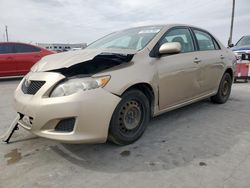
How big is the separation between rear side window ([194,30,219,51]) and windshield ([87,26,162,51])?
101 cm

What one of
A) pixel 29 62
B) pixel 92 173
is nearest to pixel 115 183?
pixel 92 173

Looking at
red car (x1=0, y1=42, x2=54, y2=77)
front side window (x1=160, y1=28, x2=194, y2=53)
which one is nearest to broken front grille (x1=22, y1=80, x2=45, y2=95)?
front side window (x1=160, y1=28, x2=194, y2=53)

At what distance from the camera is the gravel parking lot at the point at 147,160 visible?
2309 millimetres

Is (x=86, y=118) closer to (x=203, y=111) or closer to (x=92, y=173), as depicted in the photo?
(x=92, y=173)

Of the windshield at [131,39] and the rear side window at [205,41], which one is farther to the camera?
the rear side window at [205,41]

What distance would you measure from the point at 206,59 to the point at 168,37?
102cm

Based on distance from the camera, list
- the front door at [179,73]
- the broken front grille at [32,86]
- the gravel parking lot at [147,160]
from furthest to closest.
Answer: the front door at [179,73], the broken front grille at [32,86], the gravel parking lot at [147,160]

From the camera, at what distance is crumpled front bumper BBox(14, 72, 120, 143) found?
2471mm

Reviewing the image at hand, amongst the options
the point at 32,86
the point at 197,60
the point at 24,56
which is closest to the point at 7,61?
the point at 24,56

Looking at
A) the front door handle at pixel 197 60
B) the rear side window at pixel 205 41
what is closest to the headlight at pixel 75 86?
the front door handle at pixel 197 60

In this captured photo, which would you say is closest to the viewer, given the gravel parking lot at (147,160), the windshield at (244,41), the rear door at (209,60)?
the gravel parking lot at (147,160)

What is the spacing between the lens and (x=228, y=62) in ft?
16.4

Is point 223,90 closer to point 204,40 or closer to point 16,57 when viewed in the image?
point 204,40

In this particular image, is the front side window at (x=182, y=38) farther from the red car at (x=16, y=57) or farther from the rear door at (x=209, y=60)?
the red car at (x=16, y=57)
